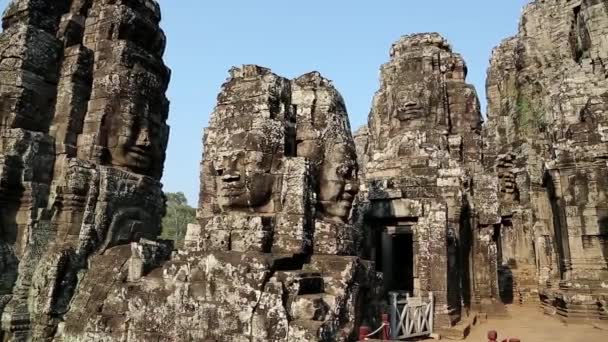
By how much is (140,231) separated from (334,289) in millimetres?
3807

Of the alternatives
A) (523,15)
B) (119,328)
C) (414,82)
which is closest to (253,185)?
(119,328)

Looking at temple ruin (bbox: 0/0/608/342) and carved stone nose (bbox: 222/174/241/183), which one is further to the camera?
carved stone nose (bbox: 222/174/241/183)

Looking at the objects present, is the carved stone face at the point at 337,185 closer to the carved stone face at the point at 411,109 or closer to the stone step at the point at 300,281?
the stone step at the point at 300,281

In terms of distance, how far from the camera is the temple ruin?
4.66 metres

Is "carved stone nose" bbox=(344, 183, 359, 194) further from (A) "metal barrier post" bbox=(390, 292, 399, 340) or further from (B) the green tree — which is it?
(B) the green tree

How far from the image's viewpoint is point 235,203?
524 centimetres

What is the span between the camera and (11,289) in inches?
251

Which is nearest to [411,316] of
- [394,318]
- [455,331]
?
[394,318]

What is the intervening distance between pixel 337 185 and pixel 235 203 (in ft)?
4.06

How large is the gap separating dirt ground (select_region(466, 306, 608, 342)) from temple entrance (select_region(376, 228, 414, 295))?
245cm

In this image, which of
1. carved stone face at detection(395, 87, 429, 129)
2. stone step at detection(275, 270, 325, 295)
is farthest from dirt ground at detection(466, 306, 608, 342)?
stone step at detection(275, 270, 325, 295)

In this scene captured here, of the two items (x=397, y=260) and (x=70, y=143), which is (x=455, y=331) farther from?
(x=70, y=143)

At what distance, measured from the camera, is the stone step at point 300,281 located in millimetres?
4359

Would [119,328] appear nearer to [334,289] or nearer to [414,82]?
[334,289]
